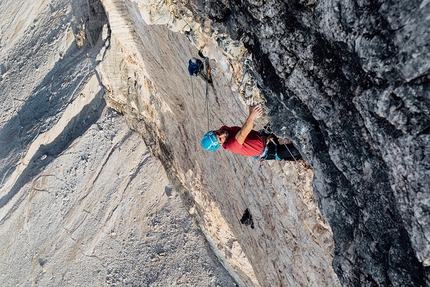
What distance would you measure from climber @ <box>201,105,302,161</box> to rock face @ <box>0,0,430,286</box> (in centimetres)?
39

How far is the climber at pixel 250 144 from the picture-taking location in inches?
232

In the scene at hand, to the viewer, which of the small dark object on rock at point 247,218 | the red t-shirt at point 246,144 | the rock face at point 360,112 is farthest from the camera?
the small dark object on rock at point 247,218

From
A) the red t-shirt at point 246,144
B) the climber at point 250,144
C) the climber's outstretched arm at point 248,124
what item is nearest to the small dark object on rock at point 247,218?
the climber at point 250,144

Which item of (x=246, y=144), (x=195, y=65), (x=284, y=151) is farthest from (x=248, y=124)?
(x=195, y=65)

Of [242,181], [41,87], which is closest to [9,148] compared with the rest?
[41,87]

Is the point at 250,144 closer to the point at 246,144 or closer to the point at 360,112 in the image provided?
the point at 246,144

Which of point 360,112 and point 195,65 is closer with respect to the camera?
point 360,112

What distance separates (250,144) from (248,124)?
0.61 metres

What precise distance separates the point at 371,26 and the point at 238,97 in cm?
402

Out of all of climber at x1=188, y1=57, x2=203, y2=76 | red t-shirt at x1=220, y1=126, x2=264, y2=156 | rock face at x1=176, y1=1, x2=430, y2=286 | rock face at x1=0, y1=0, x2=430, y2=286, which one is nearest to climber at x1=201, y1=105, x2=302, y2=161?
red t-shirt at x1=220, y1=126, x2=264, y2=156

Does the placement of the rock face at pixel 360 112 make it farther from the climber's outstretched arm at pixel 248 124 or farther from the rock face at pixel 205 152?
the climber's outstretched arm at pixel 248 124

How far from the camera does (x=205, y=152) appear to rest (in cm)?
1099

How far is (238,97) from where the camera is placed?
23.6ft

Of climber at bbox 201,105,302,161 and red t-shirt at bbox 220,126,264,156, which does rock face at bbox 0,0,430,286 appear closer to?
climber at bbox 201,105,302,161
